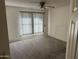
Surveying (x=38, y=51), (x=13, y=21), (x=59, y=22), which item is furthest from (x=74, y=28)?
(x=13, y=21)

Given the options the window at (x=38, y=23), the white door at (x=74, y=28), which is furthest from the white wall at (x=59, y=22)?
the white door at (x=74, y=28)

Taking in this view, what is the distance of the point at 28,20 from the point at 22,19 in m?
0.52

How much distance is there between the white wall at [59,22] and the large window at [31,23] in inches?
42.5

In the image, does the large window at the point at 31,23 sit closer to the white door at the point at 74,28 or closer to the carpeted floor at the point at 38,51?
the carpeted floor at the point at 38,51

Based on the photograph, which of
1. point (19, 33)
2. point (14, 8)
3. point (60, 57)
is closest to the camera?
point (60, 57)

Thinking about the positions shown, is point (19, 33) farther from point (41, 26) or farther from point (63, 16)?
point (63, 16)

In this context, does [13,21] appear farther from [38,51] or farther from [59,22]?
[59,22]

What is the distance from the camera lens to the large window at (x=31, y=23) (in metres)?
6.33

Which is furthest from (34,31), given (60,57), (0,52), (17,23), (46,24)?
(0,52)

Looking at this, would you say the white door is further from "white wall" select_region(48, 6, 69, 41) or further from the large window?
the large window

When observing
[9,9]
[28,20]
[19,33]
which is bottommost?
[19,33]

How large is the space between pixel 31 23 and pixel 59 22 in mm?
2338

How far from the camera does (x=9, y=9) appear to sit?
510cm

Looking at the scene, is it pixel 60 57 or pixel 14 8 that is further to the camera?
pixel 14 8
